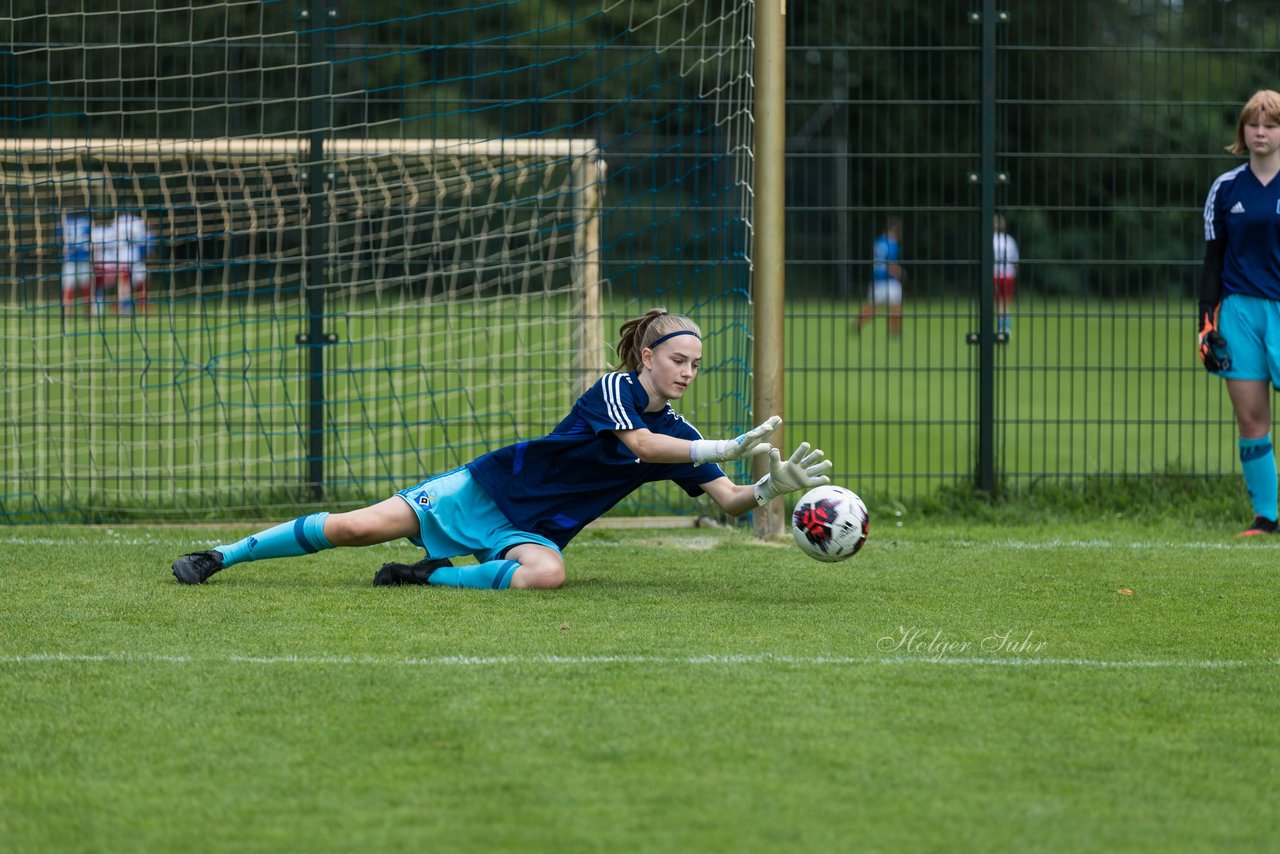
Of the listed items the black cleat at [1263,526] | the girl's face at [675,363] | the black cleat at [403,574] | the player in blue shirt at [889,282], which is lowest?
the black cleat at [1263,526]

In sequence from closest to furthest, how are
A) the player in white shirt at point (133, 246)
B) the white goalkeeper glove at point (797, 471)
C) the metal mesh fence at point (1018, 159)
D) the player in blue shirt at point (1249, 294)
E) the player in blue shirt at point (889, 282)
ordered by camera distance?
the white goalkeeper glove at point (797, 471), the player in blue shirt at point (1249, 294), the player in white shirt at point (133, 246), the metal mesh fence at point (1018, 159), the player in blue shirt at point (889, 282)

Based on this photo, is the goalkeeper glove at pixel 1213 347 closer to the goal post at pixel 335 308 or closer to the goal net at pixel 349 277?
the goal net at pixel 349 277

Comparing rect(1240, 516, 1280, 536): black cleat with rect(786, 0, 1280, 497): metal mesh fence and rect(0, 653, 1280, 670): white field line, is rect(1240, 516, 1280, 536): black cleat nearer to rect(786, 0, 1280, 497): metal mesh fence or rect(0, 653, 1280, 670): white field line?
rect(786, 0, 1280, 497): metal mesh fence

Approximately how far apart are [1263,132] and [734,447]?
333 cm

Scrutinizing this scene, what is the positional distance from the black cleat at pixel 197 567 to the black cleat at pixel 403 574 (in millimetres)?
623

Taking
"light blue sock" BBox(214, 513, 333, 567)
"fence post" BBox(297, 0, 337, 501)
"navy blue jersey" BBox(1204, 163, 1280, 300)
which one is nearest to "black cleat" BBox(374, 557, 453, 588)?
"light blue sock" BBox(214, 513, 333, 567)

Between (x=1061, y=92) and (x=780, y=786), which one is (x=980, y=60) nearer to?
(x=1061, y=92)

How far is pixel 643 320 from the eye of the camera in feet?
19.6

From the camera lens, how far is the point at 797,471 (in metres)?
5.51

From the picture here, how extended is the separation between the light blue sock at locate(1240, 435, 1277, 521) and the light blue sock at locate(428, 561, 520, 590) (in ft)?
12.2

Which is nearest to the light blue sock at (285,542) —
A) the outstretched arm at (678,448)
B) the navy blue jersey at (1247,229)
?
the outstretched arm at (678,448)

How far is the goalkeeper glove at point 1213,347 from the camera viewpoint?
7293mm

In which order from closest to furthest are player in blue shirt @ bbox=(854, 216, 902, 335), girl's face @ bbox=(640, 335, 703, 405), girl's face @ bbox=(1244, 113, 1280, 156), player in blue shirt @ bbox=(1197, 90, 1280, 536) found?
girl's face @ bbox=(640, 335, 703, 405) → girl's face @ bbox=(1244, 113, 1280, 156) → player in blue shirt @ bbox=(1197, 90, 1280, 536) → player in blue shirt @ bbox=(854, 216, 902, 335)

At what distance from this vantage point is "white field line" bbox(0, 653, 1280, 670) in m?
4.47
